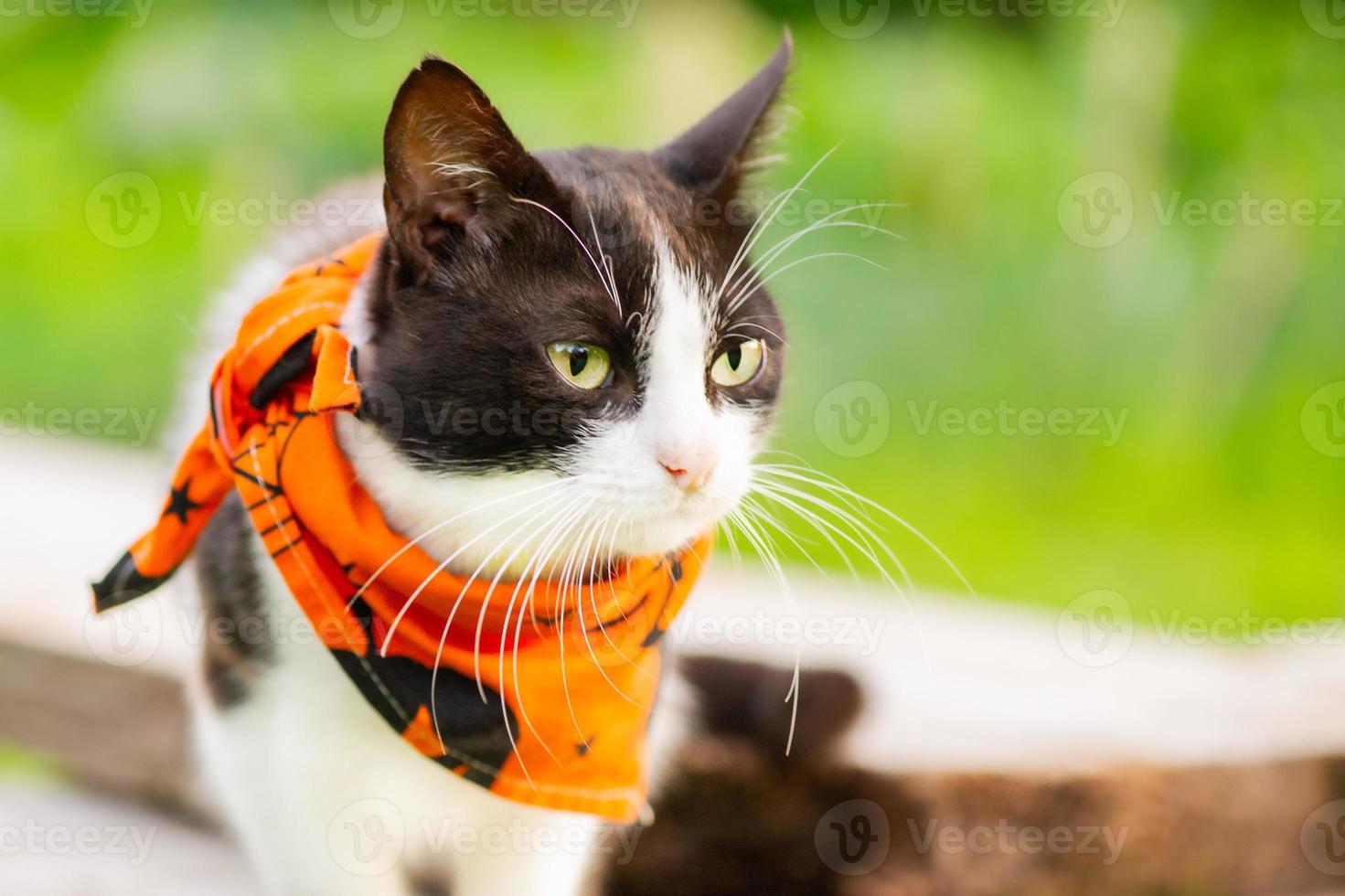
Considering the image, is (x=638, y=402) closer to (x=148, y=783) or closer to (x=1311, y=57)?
(x=148, y=783)

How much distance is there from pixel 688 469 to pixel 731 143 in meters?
0.42

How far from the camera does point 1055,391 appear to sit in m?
3.26

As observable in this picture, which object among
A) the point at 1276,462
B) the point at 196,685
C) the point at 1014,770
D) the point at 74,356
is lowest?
the point at 196,685

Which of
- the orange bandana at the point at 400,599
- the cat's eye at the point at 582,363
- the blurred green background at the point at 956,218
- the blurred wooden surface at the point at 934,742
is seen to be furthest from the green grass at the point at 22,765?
the cat's eye at the point at 582,363

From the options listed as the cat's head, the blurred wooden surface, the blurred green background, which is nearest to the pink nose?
the cat's head

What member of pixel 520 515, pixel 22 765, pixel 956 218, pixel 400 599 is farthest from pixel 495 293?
pixel 956 218

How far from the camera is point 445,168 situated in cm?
110

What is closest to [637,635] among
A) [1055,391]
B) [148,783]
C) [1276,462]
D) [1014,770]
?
[1014,770]

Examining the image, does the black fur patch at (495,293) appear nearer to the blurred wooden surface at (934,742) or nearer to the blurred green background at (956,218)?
the blurred wooden surface at (934,742)

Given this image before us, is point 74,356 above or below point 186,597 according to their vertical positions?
above

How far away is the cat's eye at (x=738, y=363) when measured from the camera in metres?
1.22

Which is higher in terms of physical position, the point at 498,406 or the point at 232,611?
the point at 498,406

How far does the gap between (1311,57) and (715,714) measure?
9.56ft

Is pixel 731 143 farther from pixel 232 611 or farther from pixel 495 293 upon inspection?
pixel 232 611
